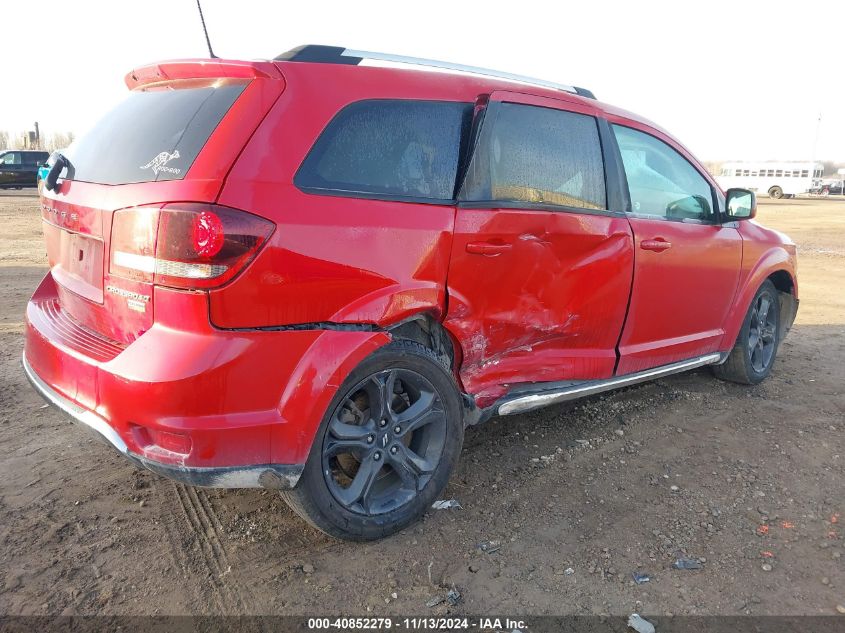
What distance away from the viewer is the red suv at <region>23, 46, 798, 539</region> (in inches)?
89.9

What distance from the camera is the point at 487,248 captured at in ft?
9.69

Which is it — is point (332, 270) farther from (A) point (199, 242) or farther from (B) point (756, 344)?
(B) point (756, 344)

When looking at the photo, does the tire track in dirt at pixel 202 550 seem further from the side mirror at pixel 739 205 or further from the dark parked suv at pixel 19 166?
the dark parked suv at pixel 19 166

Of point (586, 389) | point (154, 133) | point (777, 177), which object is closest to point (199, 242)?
point (154, 133)

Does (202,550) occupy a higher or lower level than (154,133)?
lower

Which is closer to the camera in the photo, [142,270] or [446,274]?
[142,270]

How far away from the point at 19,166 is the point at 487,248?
2828 centimetres

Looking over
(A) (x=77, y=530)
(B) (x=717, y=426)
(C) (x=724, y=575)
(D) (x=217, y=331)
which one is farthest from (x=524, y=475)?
(A) (x=77, y=530)

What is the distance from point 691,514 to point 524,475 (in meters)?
0.79

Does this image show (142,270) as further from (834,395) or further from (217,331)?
(834,395)

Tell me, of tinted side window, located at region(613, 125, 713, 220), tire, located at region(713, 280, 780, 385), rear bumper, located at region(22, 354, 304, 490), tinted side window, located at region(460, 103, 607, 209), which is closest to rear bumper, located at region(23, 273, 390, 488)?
rear bumper, located at region(22, 354, 304, 490)

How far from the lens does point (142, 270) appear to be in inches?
92.9

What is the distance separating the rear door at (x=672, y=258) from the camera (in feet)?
12.5

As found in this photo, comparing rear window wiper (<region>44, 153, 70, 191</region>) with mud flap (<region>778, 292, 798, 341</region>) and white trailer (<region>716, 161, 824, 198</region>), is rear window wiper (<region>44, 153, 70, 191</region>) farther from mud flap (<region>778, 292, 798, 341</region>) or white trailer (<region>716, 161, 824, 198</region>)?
white trailer (<region>716, 161, 824, 198</region>)
